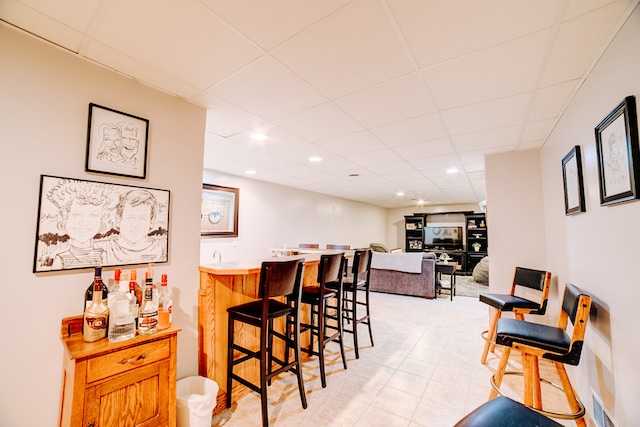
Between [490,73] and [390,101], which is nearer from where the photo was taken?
[490,73]

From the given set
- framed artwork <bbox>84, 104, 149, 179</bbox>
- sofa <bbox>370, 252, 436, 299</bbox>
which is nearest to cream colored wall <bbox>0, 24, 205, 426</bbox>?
framed artwork <bbox>84, 104, 149, 179</bbox>

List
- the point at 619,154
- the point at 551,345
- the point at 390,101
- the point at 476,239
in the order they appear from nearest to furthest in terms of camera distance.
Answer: the point at 619,154 → the point at 551,345 → the point at 390,101 → the point at 476,239

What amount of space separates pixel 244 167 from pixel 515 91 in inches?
141

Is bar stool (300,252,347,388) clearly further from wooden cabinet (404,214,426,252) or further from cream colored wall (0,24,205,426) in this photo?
wooden cabinet (404,214,426,252)

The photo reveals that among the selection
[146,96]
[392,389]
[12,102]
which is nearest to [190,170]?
[146,96]

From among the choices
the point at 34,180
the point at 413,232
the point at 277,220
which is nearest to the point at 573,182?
the point at 34,180

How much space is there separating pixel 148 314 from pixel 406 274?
491 centimetres

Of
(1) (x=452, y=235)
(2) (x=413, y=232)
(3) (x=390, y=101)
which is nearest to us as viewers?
(3) (x=390, y=101)

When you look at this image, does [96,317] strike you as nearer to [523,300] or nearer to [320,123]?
Result: [320,123]

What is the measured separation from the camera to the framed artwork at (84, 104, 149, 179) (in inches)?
64.3

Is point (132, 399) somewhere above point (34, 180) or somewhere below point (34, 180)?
below

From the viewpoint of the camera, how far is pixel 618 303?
1382 mm

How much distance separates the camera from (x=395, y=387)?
2.28 m

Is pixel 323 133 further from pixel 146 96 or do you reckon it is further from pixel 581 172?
pixel 581 172
